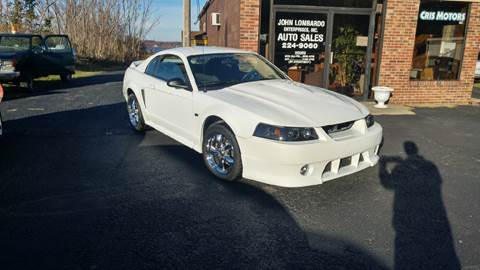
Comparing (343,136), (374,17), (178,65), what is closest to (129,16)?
(374,17)

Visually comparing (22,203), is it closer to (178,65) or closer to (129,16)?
(178,65)

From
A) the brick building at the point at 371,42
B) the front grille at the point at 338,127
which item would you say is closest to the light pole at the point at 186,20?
the brick building at the point at 371,42

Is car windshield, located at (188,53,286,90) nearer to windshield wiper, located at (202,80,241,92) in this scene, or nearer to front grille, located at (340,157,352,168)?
windshield wiper, located at (202,80,241,92)

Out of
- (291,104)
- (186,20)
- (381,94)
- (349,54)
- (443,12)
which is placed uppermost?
(443,12)

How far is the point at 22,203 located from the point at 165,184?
4.57ft

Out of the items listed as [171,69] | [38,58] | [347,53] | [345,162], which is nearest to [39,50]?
[38,58]

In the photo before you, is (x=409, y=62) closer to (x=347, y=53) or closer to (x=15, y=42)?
(x=347, y=53)

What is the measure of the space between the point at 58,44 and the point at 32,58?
2742mm

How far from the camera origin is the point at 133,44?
98.6 ft

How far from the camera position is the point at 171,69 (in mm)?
5266

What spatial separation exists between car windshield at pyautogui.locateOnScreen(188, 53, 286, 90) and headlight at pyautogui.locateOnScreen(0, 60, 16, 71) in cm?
786

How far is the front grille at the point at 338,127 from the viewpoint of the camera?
3742mm

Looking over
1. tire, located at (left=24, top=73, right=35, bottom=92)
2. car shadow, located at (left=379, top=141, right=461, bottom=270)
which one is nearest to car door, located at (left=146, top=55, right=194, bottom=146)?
car shadow, located at (left=379, top=141, right=461, bottom=270)

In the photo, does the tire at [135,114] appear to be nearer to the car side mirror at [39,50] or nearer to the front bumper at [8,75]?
the front bumper at [8,75]
